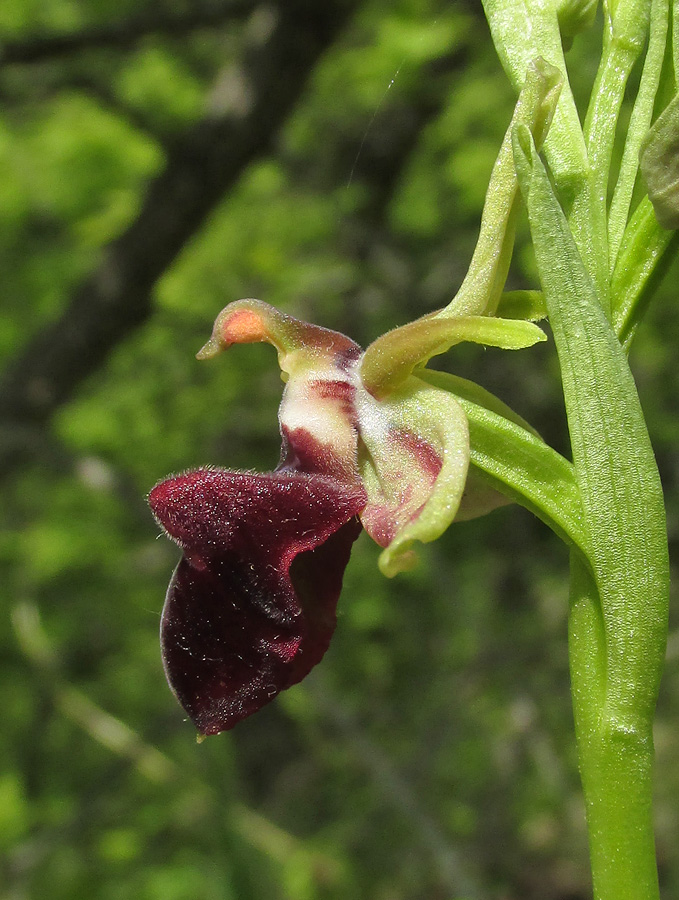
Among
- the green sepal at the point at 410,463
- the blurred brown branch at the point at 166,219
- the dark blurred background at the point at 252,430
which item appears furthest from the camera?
the dark blurred background at the point at 252,430

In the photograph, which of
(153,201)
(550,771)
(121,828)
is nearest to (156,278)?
(153,201)

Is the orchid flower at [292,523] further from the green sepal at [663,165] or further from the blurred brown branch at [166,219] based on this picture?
the blurred brown branch at [166,219]

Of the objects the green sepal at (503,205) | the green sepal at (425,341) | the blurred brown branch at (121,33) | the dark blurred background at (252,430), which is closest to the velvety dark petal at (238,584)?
the green sepal at (425,341)

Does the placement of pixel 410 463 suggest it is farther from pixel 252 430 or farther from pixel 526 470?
pixel 252 430

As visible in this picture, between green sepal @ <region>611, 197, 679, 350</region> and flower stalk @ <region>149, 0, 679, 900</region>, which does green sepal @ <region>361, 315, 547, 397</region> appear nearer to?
flower stalk @ <region>149, 0, 679, 900</region>

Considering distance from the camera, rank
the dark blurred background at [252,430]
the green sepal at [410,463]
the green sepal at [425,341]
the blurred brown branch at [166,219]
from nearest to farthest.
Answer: the green sepal at [410,463] < the green sepal at [425,341] < the blurred brown branch at [166,219] < the dark blurred background at [252,430]

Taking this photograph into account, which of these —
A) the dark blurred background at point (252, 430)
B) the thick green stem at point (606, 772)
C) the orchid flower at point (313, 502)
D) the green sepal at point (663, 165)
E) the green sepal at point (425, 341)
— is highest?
the green sepal at point (663, 165)

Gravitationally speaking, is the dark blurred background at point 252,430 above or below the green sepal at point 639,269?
below
